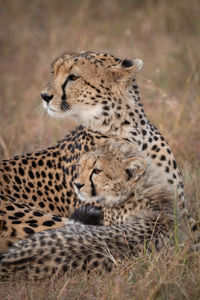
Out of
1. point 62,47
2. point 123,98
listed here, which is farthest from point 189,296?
point 62,47

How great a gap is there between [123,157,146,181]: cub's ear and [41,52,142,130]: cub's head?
0.38 metres

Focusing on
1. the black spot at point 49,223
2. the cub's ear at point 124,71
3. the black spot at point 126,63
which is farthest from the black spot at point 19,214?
the black spot at point 126,63

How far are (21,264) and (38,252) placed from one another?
105mm

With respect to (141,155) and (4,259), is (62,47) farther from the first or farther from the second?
(4,259)

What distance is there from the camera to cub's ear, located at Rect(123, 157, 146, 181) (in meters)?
3.49

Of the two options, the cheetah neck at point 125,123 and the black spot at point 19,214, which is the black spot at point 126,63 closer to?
the cheetah neck at point 125,123

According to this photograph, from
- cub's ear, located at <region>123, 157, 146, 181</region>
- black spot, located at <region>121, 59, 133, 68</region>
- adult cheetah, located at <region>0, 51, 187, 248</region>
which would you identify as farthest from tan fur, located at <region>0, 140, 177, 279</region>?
black spot, located at <region>121, 59, 133, 68</region>

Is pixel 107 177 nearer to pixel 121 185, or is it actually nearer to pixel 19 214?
pixel 121 185

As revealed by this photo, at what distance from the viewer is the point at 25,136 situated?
19.3 ft

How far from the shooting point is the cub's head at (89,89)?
3730mm

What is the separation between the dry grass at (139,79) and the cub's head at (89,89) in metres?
0.94

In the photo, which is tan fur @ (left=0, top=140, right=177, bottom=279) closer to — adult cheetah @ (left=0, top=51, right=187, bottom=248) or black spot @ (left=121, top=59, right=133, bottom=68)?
adult cheetah @ (left=0, top=51, right=187, bottom=248)

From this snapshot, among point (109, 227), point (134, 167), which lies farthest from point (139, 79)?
point (109, 227)

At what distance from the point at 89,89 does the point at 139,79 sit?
3195 mm
